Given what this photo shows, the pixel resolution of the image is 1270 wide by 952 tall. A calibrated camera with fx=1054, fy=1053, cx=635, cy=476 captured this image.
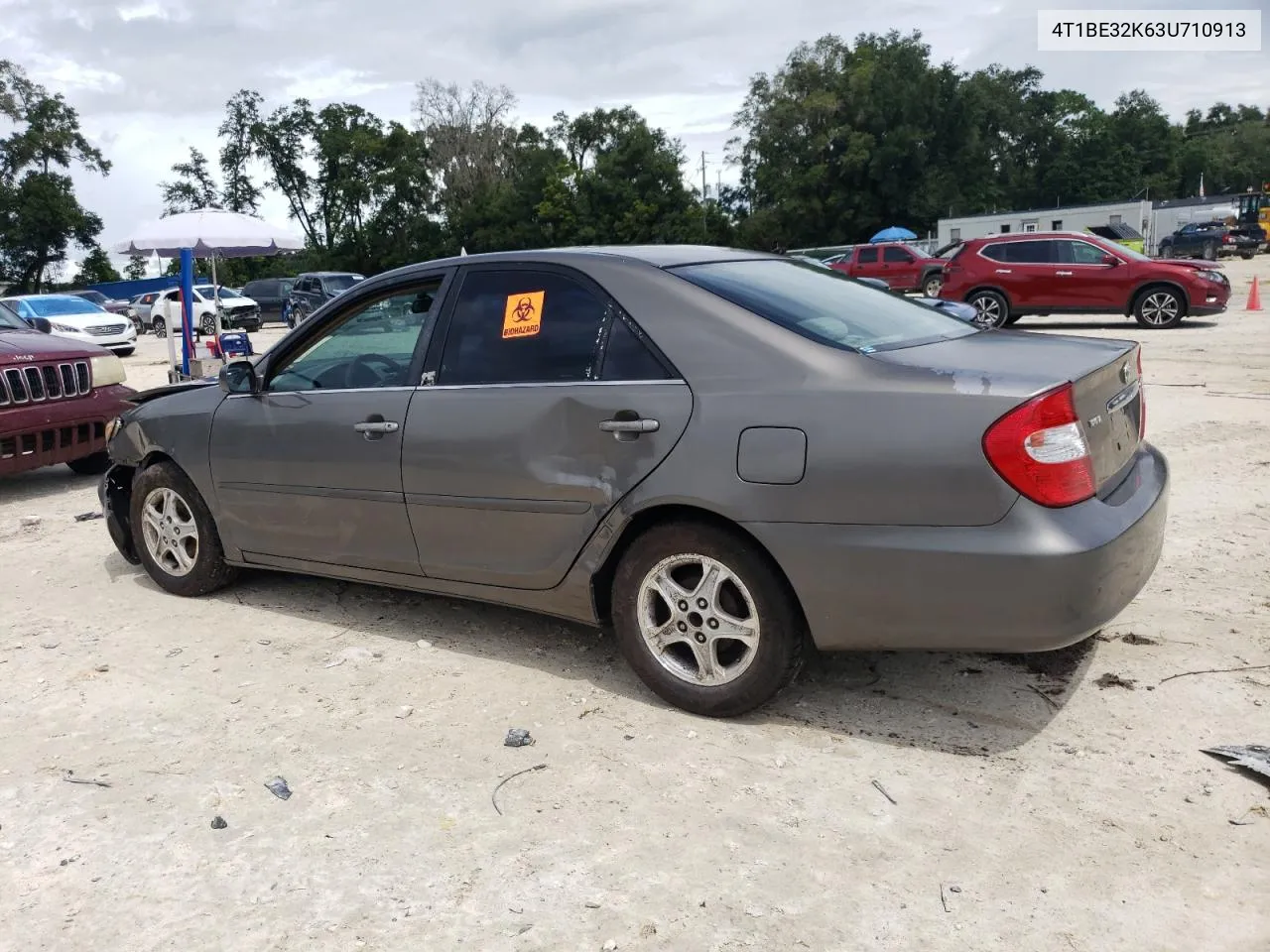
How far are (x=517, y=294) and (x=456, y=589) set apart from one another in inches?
46.2

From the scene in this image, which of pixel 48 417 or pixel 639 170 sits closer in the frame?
pixel 48 417

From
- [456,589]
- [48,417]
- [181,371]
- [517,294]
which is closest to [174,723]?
[456,589]

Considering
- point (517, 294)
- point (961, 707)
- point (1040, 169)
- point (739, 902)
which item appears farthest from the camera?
point (1040, 169)

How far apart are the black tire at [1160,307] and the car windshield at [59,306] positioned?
21466 millimetres

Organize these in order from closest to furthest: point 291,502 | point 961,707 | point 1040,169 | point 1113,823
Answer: point 1113,823
point 961,707
point 291,502
point 1040,169

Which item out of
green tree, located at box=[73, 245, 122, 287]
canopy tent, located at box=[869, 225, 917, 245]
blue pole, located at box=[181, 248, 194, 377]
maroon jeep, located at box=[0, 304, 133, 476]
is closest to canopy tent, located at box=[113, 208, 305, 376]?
blue pole, located at box=[181, 248, 194, 377]

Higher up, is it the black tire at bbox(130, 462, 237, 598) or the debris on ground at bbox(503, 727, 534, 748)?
the black tire at bbox(130, 462, 237, 598)

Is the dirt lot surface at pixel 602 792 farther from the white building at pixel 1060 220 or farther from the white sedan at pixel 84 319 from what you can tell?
the white building at pixel 1060 220

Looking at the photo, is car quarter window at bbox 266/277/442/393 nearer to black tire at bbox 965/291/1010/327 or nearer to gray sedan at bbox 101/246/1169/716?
gray sedan at bbox 101/246/1169/716

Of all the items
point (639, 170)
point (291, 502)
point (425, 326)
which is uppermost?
point (639, 170)

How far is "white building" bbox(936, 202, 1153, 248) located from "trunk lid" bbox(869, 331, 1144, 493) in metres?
39.0

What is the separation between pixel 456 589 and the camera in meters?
4.15

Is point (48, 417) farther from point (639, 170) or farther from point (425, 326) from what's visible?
point (639, 170)

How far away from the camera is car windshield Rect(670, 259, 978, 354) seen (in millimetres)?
3539
